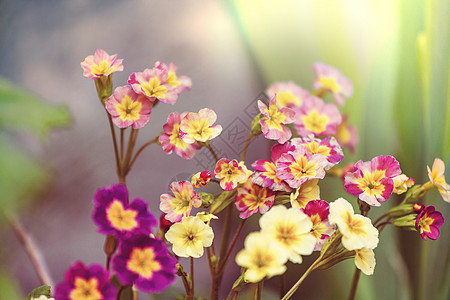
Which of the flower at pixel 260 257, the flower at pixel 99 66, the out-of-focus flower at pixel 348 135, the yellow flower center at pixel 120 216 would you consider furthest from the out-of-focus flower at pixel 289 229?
the out-of-focus flower at pixel 348 135

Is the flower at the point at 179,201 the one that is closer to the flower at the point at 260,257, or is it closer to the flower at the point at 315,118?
the flower at the point at 260,257

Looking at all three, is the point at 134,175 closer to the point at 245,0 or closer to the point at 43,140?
the point at 43,140

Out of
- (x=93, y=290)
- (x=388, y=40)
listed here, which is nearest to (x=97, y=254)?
(x=93, y=290)

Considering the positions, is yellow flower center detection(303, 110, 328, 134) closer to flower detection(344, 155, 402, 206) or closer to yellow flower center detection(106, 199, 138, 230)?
flower detection(344, 155, 402, 206)

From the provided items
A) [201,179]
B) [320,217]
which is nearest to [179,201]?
[201,179]

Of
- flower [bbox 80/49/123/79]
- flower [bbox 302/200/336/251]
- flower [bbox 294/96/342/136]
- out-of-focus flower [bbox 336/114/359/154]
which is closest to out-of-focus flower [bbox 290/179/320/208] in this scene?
flower [bbox 302/200/336/251]

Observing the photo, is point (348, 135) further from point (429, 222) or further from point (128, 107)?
point (128, 107)
